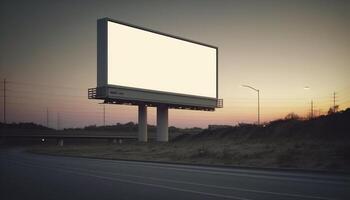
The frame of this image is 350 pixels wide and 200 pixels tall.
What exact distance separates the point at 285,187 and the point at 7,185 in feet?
30.2

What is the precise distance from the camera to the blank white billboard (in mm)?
52469

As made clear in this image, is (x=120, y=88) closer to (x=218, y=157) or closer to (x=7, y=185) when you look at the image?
(x=218, y=157)

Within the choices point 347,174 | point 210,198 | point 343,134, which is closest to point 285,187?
point 210,198

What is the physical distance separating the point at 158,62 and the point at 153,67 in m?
1.12

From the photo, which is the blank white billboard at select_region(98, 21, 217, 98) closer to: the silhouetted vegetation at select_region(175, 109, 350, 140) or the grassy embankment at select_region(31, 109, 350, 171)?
the grassy embankment at select_region(31, 109, 350, 171)

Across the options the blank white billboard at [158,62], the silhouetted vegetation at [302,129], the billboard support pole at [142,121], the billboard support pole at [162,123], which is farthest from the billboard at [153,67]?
the silhouetted vegetation at [302,129]

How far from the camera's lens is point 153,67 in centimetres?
5694

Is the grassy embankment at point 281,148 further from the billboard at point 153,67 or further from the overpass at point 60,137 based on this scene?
the overpass at point 60,137

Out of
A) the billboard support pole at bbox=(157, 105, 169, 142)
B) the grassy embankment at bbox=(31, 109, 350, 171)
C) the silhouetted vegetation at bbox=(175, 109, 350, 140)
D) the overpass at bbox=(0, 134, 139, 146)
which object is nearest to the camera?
the grassy embankment at bbox=(31, 109, 350, 171)

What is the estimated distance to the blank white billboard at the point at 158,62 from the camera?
172ft

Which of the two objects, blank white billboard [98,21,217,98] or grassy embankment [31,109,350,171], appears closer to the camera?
grassy embankment [31,109,350,171]

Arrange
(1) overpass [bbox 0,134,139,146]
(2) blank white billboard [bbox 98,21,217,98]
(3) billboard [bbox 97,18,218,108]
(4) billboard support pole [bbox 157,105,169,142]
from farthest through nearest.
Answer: (1) overpass [bbox 0,134,139,146] → (4) billboard support pole [bbox 157,105,169,142] → (2) blank white billboard [bbox 98,21,217,98] → (3) billboard [bbox 97,18,218,108]

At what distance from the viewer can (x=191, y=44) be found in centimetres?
6334

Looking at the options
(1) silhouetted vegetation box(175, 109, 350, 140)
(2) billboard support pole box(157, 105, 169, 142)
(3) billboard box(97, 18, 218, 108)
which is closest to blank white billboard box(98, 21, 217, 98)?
(3) billboard box(97, 18, 218, 108)
